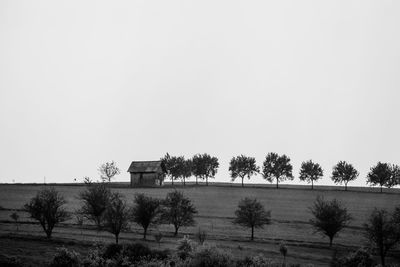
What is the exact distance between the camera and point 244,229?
218ft

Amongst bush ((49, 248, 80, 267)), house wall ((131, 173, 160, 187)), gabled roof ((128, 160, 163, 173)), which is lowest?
bush ((49, 248, 80, 267))

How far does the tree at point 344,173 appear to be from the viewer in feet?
398

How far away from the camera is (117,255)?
39250 millimetres

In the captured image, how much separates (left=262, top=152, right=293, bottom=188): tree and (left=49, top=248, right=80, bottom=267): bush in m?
101

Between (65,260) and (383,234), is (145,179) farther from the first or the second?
(65,260)

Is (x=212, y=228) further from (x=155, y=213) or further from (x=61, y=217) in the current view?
(x=61, y=217)

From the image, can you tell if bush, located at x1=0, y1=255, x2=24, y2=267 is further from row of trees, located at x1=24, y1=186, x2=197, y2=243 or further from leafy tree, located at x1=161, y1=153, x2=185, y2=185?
leafy tree, located at x1=161, y1=153, x2=185, y2=185

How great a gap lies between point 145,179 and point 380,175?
73.8 metres

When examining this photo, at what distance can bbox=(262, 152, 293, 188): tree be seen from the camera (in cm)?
12719

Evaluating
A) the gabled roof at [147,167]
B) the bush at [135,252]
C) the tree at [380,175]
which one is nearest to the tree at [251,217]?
the bush at [135,252]

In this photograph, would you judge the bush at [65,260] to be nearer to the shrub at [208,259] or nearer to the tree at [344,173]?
the shrub at [208,259]

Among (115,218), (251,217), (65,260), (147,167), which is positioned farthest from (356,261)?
(147,167)

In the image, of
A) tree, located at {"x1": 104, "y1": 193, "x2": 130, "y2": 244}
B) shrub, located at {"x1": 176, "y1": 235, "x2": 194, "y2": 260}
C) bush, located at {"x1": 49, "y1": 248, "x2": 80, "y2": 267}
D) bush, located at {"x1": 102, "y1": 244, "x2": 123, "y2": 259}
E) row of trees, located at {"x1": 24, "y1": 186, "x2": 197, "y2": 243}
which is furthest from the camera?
row of trees, located at {"x1": 24, "y1": 186, "x2": 197, "y2": 243}

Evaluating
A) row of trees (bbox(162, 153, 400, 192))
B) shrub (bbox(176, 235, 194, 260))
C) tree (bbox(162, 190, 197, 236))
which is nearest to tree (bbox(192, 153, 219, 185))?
row of trees (bbox(162, 153, 400, 192))
